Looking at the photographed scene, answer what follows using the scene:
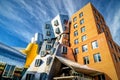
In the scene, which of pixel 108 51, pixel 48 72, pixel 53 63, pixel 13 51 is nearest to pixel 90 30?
pixel 108 51

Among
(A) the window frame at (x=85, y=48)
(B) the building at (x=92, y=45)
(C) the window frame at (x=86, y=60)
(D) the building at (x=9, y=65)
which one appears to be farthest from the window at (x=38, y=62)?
(A) the window frame at (x=85, y=48)

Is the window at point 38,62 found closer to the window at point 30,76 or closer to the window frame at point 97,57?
the window at point 30,76

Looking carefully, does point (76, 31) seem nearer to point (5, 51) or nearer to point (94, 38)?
point (94, 38)

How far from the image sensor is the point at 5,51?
31688mm

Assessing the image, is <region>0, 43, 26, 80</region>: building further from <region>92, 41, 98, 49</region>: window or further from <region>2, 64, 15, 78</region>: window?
<region>92, 41, 98, 49</region>: window

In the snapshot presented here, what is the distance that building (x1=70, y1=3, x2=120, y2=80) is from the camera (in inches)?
941

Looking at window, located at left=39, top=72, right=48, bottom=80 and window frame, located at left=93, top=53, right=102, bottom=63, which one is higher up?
window frame, located at left=93, top=53, right=102, bottom=63

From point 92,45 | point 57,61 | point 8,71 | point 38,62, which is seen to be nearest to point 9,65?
point 8,71

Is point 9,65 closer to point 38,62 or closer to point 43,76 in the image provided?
point 38,62

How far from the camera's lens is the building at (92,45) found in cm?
2391

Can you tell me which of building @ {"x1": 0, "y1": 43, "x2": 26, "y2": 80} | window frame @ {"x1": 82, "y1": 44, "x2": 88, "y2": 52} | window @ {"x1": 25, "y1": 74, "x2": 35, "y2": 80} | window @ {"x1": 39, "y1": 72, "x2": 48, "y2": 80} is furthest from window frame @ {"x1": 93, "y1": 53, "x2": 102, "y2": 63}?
building @ {"x1": 0, "y1": 43, "x2": 26, "y2": 80}

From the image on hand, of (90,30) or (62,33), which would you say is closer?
(90,30)

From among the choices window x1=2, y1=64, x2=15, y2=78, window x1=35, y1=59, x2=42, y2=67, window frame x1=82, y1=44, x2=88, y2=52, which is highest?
window frame x1=82, y1=44, x2=88, y2=52

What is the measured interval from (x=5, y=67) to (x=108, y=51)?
24.7 metres
